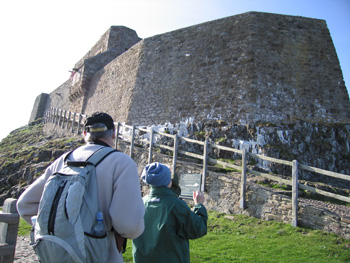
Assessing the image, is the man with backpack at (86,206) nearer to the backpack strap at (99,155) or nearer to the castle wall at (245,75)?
the backpack strap at (99,155)

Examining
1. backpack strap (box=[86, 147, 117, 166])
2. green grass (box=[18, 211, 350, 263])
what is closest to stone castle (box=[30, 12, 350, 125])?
green grass (box=[18, 211, 350, 263])

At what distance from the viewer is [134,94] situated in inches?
608

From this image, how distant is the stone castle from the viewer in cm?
1154

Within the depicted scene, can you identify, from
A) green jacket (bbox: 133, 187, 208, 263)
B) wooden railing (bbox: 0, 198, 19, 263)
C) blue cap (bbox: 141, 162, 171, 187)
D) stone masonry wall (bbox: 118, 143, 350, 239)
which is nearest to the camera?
green jacket (bbox: 133, 187, 208, 263)

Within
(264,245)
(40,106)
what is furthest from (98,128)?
(40,106)

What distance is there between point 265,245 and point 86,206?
14.1 ft

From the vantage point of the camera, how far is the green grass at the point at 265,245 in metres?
4.82

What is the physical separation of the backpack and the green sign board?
6.34m

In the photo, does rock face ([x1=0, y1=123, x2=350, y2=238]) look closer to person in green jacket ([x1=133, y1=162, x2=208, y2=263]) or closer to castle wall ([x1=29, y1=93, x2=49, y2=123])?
person in green jacket ([x1=133, y1=162, x2=208, y2=263])

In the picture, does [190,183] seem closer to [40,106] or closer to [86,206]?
[86,206]

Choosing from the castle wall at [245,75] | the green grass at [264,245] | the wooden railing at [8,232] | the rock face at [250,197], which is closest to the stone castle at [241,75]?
the castle wall at [245,75]

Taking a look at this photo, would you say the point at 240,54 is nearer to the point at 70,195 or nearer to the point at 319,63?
the point at 319,63

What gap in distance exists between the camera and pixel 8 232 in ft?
11.1

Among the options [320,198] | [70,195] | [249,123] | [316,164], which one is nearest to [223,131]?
[249,123]
